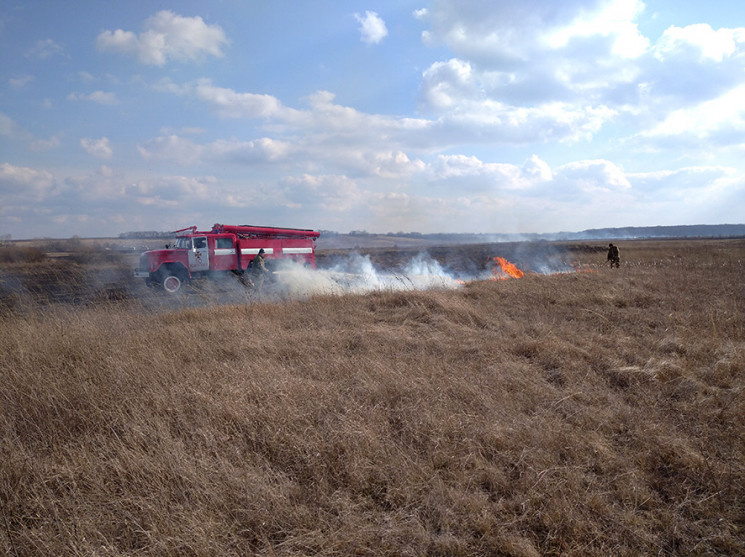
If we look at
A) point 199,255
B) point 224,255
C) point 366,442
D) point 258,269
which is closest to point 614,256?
point 258,269

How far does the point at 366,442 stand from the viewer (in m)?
3.26

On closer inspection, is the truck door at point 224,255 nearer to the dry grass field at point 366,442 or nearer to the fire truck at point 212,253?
the fire truck at point 212,253

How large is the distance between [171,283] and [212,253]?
6.43ft

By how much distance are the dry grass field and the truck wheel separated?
9.21 metres

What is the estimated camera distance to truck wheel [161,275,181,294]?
1554cm

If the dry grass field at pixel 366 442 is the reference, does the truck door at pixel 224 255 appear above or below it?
above

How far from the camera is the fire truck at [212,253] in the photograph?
1555 centimetres

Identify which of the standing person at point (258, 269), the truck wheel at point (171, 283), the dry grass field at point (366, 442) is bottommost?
the dry grass field at point (366, 442)

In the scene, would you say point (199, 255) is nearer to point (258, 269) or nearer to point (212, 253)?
point (212, 253)

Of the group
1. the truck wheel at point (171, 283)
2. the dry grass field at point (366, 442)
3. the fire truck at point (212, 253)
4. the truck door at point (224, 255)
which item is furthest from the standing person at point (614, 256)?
the truck wheel at point (171, 283)

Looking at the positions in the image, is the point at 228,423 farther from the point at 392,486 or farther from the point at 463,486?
the point at 463,486

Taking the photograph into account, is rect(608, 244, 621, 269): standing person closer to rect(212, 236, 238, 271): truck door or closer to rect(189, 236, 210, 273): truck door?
rect(212, 236, 238, 271): truck door

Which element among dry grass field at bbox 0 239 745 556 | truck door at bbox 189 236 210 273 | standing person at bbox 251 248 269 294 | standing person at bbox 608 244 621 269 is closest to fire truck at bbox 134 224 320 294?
truck door at bbox 189 236 210 273

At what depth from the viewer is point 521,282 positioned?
12.0m
